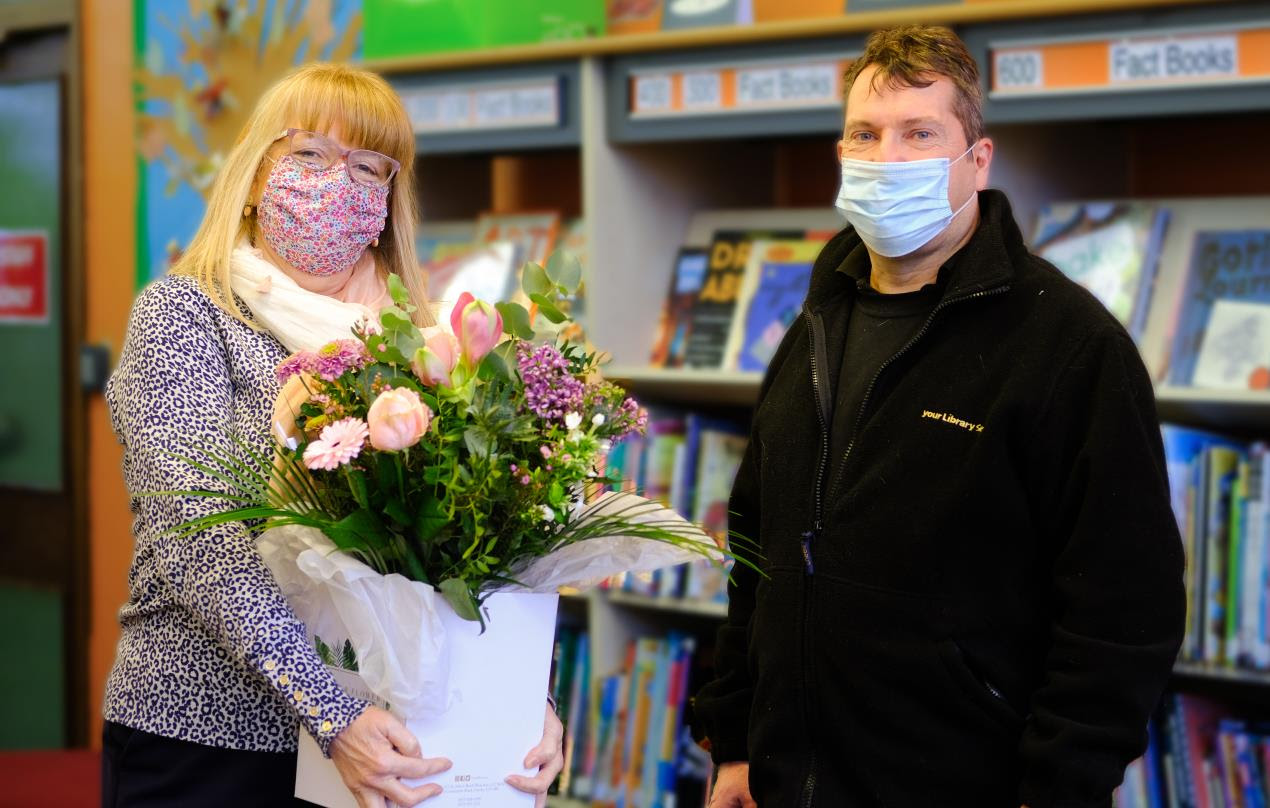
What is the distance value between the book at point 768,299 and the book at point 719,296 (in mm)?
19

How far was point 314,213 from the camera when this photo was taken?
1.75 m

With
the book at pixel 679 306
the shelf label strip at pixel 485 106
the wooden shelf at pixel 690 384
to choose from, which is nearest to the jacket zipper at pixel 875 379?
the wooden shelf at pixel 690 384

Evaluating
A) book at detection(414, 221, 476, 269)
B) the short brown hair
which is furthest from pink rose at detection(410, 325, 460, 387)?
book at detection(414, 221, 476, 269)

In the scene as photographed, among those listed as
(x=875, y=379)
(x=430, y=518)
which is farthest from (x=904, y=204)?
(x=430, y=518)

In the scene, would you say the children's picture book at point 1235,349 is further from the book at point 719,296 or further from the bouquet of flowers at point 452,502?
the bouquet of flowers at point 452,502

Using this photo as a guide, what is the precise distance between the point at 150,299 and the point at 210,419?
0.16m

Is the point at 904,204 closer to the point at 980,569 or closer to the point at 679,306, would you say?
the point at 980,569

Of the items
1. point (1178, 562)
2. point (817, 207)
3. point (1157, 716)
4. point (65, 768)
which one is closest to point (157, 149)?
point (65, 768)

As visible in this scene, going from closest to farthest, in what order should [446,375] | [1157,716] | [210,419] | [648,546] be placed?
[446,375] → [648,546] → [210,419] → [1157,716]

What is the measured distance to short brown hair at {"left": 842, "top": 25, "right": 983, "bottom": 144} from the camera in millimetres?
A: 1751

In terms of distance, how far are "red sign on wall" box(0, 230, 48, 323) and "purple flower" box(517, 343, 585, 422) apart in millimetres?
3580

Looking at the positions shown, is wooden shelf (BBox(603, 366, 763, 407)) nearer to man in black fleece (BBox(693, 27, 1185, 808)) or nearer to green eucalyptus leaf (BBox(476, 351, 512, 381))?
man in black fleece (BBox(693, 27, 1185, 808))

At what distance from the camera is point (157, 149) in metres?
4.29

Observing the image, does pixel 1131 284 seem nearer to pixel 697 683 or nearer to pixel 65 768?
pixel 697 683
